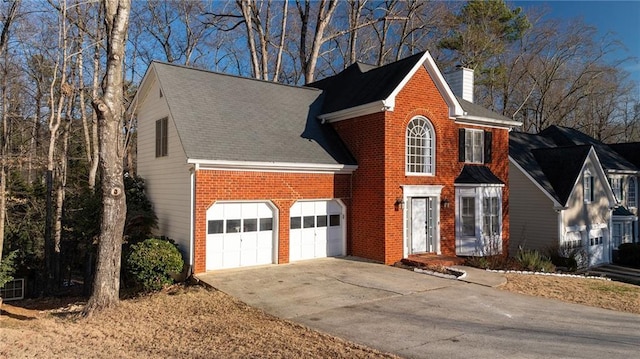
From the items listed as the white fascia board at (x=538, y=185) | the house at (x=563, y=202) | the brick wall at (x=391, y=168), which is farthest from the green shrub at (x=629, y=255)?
the brick wall at (x=391, y=168)

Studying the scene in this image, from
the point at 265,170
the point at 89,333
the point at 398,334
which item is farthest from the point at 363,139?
the point at 89,333

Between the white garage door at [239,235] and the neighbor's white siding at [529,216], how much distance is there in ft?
46.3

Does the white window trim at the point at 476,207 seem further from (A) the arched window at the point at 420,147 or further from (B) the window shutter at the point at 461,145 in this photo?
(A) the arched window at the point at 420,147

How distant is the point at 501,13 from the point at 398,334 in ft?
110

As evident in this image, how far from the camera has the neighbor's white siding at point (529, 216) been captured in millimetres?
20906

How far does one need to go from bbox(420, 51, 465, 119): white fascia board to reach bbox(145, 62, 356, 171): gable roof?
418cm

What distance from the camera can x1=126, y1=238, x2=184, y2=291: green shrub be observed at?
11.3 meters

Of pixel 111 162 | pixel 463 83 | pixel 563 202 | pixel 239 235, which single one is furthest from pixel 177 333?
pixel 563 202

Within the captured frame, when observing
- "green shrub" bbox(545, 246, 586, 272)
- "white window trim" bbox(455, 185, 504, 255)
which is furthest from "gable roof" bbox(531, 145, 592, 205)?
"white window trim" bbox(455, 185, 504, 255)

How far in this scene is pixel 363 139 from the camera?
50.4 ft

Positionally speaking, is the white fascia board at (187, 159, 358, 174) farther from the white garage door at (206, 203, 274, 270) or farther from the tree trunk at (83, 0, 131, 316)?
→ the tree trunk at (83, 0, 131, 316)

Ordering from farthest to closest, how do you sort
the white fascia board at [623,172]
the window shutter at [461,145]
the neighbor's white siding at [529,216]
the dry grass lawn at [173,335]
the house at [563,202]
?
the white fascia board at [623,172], the house at [563,202], the neighbor's white siding at [529,216], the window shutter at [461,145], the dry grass lawn at [173,335]

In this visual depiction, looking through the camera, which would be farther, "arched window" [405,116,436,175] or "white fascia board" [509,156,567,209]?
"white fascia board" [509,156,567,209]

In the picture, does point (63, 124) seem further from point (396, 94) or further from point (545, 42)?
point (545, 42)
